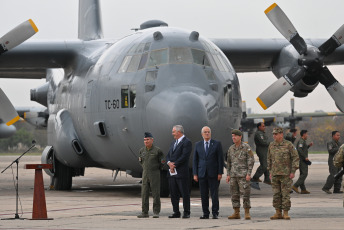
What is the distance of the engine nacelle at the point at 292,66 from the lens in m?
19.4

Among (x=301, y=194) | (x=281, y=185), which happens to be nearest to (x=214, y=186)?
(x=281, y=185)

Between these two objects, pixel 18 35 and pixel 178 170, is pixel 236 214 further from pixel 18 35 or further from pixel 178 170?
pixel 18 35

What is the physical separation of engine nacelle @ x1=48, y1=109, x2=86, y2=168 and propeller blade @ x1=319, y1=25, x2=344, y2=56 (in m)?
6.82

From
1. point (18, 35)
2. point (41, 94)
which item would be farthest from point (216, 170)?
point (41, 94)

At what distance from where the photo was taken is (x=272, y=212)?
12.5 metres

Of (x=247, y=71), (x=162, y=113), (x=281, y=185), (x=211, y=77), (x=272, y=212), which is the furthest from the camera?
(x=247, y=71)

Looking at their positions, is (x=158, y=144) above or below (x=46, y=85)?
below

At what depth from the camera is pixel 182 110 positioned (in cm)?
1427

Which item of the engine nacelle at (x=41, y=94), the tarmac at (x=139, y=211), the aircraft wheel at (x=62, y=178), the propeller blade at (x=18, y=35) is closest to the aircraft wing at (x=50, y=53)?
the propeller blade at (x=18, y=35)

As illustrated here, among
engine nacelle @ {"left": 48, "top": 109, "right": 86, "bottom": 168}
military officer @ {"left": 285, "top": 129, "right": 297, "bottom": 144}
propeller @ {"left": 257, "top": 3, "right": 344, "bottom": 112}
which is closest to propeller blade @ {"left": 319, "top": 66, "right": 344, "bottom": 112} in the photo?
propeller @ {"left": 257, "top": 3, "right": 344, "bottom": 112}

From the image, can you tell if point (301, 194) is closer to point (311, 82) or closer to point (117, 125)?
point (311, 82)

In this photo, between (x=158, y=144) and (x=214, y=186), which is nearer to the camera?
(x=214, y=186)

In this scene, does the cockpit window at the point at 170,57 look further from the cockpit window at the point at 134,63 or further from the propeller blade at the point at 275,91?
the propeller blade at the point at 275,91

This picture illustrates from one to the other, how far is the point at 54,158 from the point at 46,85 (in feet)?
14.6
